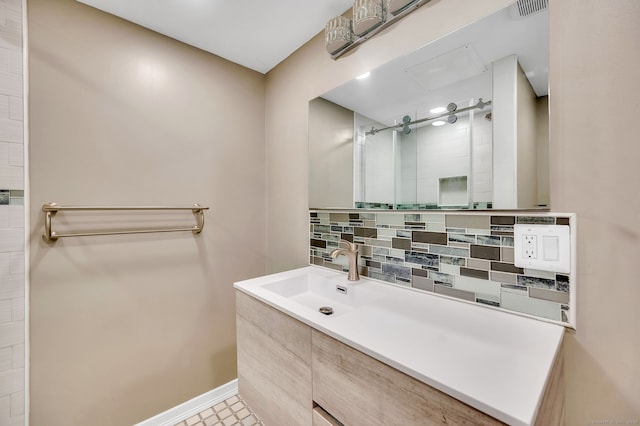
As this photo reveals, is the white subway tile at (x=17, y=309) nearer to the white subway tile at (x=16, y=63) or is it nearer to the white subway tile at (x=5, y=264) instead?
the white subway tile at (x=5, y=264)

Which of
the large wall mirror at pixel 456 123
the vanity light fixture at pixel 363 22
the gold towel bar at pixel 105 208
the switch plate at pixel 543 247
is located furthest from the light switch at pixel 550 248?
the gold towel bar at pixel 105 208

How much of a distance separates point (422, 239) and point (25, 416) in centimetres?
192

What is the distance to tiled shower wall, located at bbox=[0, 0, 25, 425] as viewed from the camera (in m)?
1.11

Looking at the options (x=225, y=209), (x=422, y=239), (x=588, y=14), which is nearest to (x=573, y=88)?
(x=588, y=14)

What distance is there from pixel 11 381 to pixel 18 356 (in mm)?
105

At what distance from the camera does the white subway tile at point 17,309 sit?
1128 mm

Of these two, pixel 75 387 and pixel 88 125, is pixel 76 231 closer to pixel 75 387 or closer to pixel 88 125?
pixel 88 125

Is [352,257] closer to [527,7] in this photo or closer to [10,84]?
[527,7]

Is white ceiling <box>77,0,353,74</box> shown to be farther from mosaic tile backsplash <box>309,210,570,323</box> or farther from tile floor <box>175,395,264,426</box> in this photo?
tile floor <box>175,395,264,426</box>

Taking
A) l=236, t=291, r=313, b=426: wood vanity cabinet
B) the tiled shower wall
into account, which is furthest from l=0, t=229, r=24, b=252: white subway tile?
l=236, t=291, r=313, b=426: wood vanity cabinet

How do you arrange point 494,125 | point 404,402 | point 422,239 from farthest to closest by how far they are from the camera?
point 422,239 < point 494,125 < point 404,402

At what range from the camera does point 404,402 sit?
59 cm

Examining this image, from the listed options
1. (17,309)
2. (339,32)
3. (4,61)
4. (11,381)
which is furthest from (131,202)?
(339,32)

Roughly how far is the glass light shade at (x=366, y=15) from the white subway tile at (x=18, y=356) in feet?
6.88
